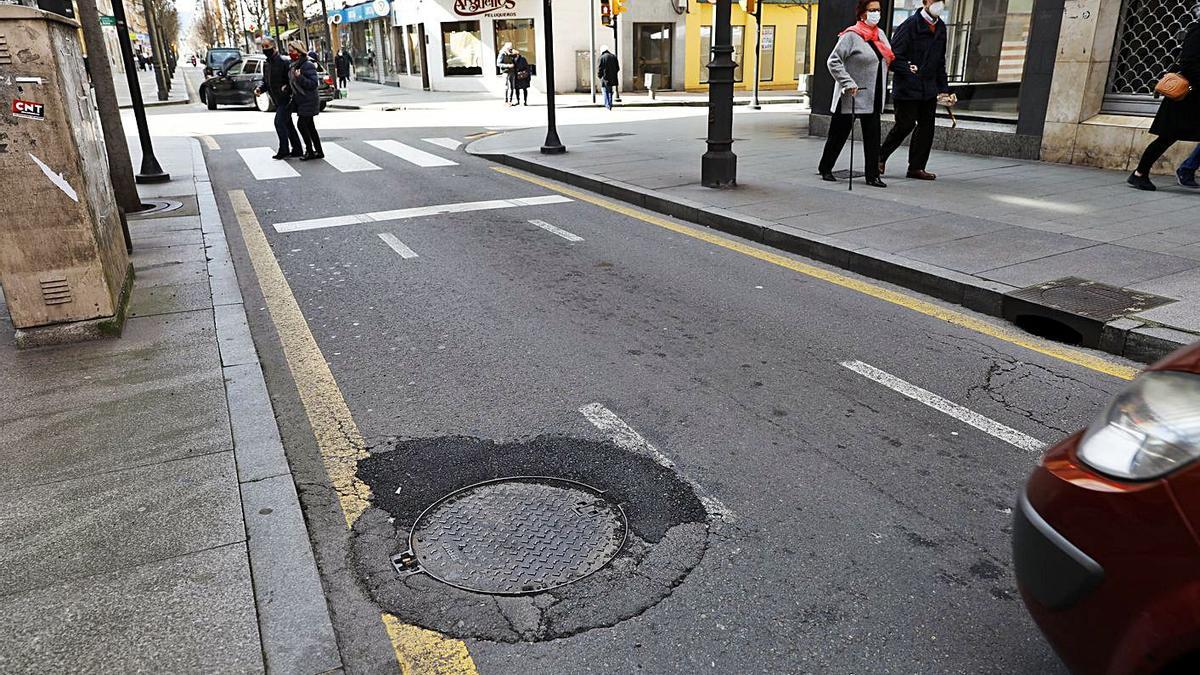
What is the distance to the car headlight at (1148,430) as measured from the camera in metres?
1.77

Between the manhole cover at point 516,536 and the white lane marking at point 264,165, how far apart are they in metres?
10.3

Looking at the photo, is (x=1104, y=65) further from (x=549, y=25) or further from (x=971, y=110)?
(x=549, y=25)

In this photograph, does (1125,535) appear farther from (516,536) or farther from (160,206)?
(160,206)

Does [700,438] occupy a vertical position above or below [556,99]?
below

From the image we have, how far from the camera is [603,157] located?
44.9 ft

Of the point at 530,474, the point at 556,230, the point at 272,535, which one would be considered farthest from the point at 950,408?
the point at 556,230

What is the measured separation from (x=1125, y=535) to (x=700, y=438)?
7.77 ft

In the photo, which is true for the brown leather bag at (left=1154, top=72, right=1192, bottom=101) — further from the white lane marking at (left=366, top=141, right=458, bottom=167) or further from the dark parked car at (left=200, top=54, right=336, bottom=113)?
the dark parked car at (left=200, top=54, right=336, bottom=113)

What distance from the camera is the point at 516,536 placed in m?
3.25

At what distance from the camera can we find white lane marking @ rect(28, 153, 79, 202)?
196 inches

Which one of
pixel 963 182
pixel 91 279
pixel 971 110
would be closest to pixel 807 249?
pixel 963 182

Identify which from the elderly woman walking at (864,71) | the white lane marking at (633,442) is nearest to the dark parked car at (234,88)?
the elderly woman walking at (864,71)

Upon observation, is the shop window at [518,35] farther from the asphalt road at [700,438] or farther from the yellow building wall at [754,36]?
the asphalt road at [700,438]

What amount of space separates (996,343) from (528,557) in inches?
143
